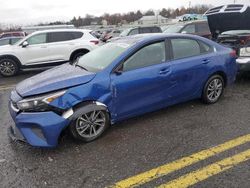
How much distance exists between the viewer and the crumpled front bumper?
142 inches

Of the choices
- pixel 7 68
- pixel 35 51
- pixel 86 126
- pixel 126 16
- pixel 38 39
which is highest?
pixel 126 16

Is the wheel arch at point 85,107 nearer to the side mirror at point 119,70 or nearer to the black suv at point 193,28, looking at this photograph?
the side mirror at point 119,70

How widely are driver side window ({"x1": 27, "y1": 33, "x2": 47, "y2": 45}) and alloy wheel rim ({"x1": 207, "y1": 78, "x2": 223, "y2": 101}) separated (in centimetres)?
676

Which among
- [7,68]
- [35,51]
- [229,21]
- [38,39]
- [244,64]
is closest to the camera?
[244,64]

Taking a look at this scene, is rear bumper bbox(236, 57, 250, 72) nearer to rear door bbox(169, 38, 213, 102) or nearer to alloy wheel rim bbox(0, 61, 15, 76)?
rear door bbox(169, 38, 213, 102)

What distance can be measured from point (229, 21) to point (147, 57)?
12.7ft

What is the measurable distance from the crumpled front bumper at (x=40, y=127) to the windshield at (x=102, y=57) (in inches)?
41.6

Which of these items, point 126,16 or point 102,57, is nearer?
point 102,57

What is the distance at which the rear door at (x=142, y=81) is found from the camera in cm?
418

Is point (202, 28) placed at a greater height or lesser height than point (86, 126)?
greater

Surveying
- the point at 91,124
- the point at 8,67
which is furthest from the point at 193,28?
the point at 91,124

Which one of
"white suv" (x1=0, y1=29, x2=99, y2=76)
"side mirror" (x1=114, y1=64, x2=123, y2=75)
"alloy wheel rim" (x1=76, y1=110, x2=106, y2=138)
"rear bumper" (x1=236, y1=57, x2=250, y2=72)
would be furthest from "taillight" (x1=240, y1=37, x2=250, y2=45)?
"white suv" (x1=0, y1=29, x2=99, y2=76)

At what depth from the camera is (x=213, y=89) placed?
17.8 ft

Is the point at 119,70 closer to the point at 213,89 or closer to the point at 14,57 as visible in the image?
the point at 213,89
